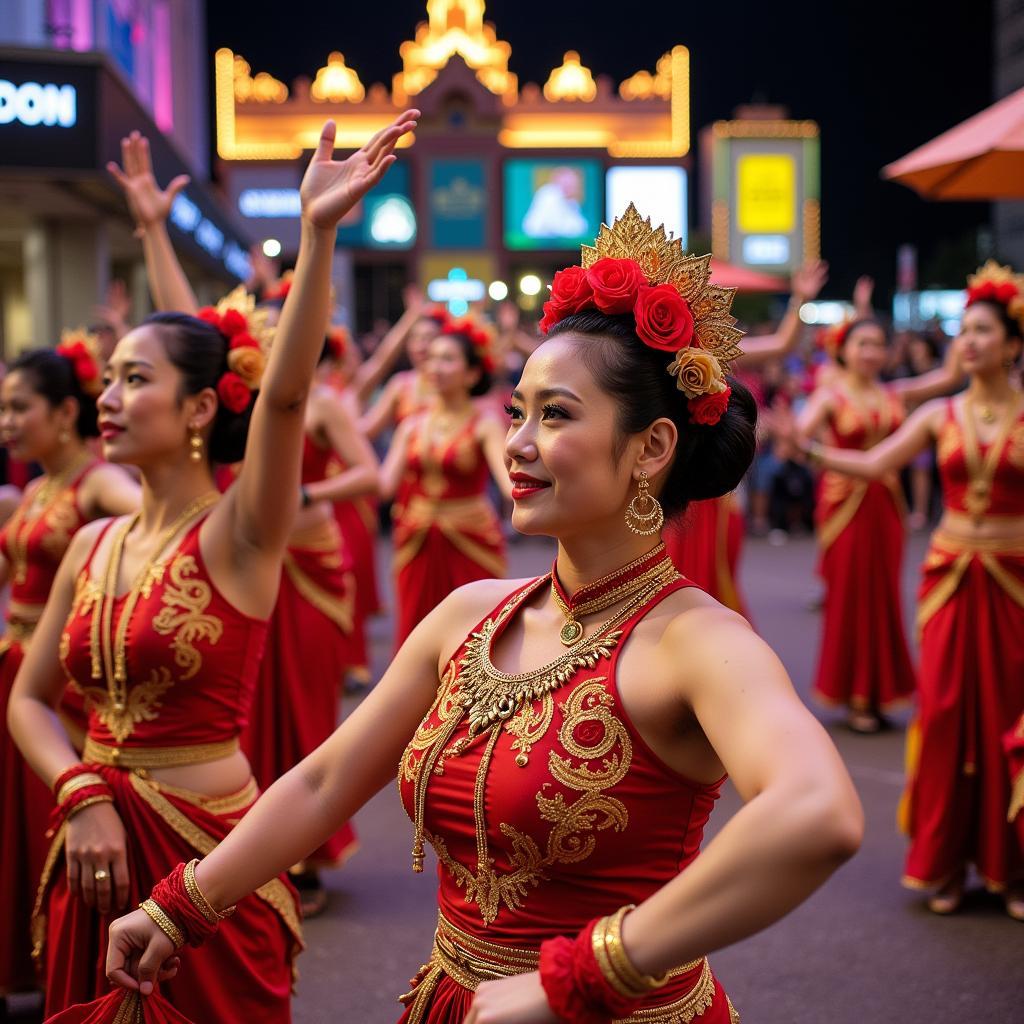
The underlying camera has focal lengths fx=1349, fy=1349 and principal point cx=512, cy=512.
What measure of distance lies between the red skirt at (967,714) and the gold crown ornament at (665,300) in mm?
2984

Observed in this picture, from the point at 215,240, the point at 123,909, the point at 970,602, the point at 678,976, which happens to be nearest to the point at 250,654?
the point at 123,909

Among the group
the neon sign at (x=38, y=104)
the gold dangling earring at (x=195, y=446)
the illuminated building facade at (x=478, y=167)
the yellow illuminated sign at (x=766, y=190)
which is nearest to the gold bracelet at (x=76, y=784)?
the gold dangling earring at (x=195, y=446)

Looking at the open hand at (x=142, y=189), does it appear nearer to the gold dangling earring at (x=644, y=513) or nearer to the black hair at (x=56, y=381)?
the black hair at (x=56, y=381)

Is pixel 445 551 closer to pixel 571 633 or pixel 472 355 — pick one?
pixel 472 355

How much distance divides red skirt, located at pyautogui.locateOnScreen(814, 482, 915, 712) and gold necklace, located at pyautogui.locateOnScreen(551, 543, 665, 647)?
210 inches

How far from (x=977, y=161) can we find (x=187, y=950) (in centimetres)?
382

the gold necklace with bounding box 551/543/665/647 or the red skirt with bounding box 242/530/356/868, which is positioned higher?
the gold necklace with bounding box 551/543/665/647

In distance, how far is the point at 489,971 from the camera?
1802mm

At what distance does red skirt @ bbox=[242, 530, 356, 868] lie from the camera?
459cm

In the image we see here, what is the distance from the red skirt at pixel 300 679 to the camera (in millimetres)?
4594

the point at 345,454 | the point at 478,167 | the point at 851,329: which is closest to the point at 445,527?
the point at 345,454

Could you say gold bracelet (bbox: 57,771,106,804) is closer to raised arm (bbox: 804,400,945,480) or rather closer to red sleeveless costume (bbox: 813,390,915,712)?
raised arm (bbox: 804,400,945,480)

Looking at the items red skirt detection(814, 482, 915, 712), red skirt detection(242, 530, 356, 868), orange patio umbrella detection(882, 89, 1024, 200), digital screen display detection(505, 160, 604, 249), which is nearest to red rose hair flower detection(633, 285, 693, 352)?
red skirt detection(242, 530, 356, 868)

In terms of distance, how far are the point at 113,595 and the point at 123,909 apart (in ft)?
2.02
